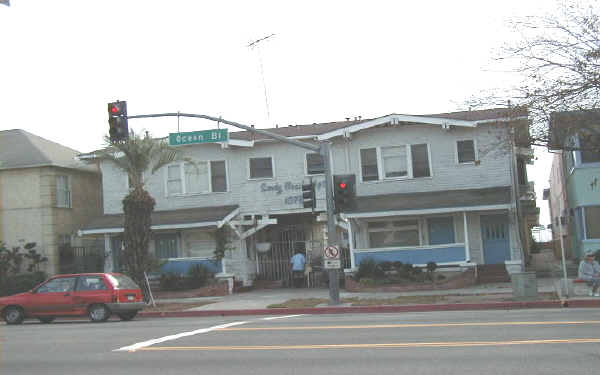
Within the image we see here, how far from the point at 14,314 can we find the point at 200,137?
717cm

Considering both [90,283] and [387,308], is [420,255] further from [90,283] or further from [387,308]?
[90,283]

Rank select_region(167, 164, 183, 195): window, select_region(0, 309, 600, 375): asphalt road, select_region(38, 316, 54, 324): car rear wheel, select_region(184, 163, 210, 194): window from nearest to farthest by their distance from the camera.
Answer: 1. select_region(0, 309, 600, 375): asphalt road
2. select_region(38, 316, 54, 324): car rear wheel
3. select_region(184, 163, 210, 194): window
4. select_region(167, 164, 183, 195): window

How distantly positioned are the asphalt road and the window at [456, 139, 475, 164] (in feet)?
42.3

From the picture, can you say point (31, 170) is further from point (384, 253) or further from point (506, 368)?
point (506, 368)

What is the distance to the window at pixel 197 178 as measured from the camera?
30.8 m

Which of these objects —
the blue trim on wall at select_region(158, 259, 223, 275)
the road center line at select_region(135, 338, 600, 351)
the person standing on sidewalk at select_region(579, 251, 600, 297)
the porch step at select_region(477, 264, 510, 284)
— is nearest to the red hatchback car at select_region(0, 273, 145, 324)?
the blue trim on wall at select_region(158, 259, 223, 275)

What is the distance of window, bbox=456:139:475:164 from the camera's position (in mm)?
28406

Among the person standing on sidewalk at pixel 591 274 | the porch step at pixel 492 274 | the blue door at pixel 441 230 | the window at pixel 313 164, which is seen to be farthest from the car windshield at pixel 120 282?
the porch step at pixel 492 274

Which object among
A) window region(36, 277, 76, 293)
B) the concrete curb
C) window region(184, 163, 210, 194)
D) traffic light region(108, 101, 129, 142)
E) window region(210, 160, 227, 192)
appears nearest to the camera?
the concrete curb

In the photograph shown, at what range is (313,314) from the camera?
20641mm

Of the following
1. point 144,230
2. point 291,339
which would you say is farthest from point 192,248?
point 291,339

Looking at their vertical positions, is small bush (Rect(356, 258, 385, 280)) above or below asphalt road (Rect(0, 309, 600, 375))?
above

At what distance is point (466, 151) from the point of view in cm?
2850

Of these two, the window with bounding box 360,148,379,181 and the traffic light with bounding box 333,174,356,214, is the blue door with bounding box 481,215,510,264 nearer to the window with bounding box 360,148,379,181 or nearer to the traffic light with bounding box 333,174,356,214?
the window with bounding box 360,148,379,181
